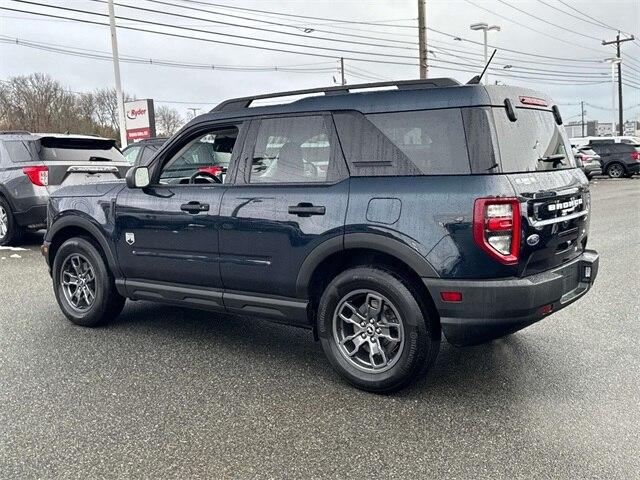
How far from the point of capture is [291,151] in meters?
4.05

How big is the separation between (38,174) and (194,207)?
221 inches

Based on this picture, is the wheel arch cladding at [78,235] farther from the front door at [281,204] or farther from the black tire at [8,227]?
the black tire at [8,227]

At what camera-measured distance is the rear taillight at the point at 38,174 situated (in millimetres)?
8797

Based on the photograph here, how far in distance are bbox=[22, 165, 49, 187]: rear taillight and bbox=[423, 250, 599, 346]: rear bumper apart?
7331 millimetres

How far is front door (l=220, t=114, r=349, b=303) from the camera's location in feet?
12.4

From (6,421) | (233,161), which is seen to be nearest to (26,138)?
(233,161)

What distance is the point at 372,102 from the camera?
3.73 metres

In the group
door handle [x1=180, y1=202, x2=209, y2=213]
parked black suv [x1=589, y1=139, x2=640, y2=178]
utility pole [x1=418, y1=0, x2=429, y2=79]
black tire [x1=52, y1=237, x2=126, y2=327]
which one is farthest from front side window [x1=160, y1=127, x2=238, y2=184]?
parked black suv [x1=589, y1=139, x2=640, y2=178]

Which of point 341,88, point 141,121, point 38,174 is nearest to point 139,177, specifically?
point 341,88

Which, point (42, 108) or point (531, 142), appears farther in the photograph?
point (42, 108)

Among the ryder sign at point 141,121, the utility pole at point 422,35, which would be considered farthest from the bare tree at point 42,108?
the utility pole at point 422,35

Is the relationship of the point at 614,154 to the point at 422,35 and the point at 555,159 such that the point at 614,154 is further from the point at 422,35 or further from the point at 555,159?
the point at 555,159

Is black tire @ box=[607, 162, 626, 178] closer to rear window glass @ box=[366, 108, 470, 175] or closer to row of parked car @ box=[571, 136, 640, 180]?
row of parked car @ box=[571, 136, 640, 180]

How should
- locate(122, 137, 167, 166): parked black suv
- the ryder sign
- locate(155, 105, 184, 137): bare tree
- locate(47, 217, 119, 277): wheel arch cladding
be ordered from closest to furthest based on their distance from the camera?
1. locate(47, 217, 119, 277): wheel arch cladding
2. locate(122, 137, 167, 166): parked black suv
3. the ryder sign
4. locate(155, 105, 184, 137): bare tree
